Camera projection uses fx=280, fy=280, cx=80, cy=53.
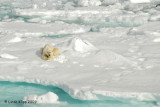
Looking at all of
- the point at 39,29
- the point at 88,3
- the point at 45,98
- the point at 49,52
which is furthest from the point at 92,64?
the point at 88,3

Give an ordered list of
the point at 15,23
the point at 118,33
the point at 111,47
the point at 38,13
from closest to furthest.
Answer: the point at 111,47 < the point at 118,33 < the point at 15,23 < the point at 38,13

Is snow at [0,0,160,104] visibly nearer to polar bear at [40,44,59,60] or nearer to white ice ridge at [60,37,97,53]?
white ice ridge at [60,37,97,53]

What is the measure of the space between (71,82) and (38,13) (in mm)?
9552

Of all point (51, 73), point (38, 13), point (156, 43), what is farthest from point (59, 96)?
point (38, 13)

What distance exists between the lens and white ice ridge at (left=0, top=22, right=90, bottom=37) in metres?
9.59

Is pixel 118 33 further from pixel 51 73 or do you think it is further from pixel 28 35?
pixel 51 73

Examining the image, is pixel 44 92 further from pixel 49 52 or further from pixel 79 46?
pixel 79 46

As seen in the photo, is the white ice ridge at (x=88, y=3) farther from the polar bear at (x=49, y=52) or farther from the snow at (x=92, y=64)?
the polar bear at (x=49, y=52)

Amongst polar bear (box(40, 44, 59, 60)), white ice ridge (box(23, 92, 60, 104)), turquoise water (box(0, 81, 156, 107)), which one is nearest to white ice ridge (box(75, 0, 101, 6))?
polar bear (box(40, 44, 59, 60))

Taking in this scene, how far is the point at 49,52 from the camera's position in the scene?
19.3 ft

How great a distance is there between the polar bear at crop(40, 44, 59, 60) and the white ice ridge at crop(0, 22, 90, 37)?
3630mm

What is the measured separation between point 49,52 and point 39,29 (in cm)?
451

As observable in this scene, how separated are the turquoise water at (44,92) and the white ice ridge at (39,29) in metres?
4.64

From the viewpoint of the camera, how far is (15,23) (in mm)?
11344
